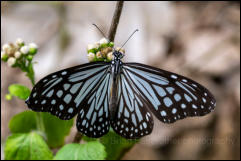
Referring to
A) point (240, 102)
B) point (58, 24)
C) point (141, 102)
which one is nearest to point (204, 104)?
point (141, 102)

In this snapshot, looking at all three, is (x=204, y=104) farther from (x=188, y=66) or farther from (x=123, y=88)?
(x=188, y=66)

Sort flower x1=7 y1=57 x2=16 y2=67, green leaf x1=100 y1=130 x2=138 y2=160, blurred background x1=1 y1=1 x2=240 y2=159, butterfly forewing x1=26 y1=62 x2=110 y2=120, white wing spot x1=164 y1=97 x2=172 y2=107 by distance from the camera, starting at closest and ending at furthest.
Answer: butterfly forewing x1=26 y1=62 x2=110 y2=120 → white wing spot x1=164 y1=97 x2=172 y2=107 → flower x1=7 y1=57 x2=16 y2=67 → green leaf x1=100 y1=130 x2=138 y2=160 → blurred background x1=1 y1=1 x2=240 y2=159

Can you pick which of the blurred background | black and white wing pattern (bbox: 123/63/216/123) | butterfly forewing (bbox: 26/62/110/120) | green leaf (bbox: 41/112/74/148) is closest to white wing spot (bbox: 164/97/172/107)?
black and white wing pattern (bbox: 123/63/216/123)

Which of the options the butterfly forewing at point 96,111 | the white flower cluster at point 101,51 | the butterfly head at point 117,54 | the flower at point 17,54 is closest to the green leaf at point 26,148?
the butterfly forewing at point 96,111

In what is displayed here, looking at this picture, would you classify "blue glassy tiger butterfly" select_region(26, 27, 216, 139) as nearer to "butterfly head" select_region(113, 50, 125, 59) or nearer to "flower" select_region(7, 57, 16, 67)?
Answer: "butterfly head" select_region(113, 50, 125, 59)

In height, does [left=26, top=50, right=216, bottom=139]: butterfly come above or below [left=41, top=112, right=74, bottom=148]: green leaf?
above

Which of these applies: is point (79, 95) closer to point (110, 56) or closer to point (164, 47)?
point (110, 56)

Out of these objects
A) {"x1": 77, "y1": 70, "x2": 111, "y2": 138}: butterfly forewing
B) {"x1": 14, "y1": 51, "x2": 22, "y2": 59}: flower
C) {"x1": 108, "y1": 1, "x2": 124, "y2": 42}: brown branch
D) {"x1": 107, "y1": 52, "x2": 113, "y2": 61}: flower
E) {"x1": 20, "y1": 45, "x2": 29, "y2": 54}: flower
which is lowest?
{"x1": 77, "y1": 70, "x2": 111, "y2": 138}: butterfly forewing
